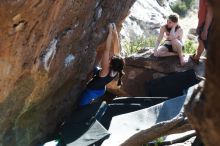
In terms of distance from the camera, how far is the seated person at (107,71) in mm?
8172

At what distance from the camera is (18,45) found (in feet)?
21.1

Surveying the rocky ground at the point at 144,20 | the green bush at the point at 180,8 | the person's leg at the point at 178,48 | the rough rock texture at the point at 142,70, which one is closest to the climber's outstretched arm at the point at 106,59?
the person's leg at the point at 178,48

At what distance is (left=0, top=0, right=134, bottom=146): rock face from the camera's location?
6281 millimetres

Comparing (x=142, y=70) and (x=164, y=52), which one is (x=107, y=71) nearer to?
(x=164, y=52)

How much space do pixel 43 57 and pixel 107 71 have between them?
4.47 ft

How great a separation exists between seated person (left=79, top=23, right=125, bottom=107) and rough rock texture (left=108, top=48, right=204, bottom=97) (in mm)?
1605

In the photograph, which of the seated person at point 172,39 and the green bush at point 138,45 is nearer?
the seated person at point 172,39

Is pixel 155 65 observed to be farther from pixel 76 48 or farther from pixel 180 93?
pixel 76 48

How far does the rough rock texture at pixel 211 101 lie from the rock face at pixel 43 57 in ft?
11.3

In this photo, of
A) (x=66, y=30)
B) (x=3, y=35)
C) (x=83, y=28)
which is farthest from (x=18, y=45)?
(x=83, y=28)

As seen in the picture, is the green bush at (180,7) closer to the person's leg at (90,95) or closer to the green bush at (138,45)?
the green bush at (138,45)

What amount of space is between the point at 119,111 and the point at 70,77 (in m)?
0.98

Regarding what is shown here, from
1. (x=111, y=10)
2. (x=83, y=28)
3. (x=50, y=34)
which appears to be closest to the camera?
(x=50, y=34)

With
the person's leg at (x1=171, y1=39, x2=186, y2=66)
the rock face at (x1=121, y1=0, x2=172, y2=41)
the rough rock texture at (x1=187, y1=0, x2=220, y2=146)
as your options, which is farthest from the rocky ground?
the rough rock texture at (x1=187, y1=0, x2=220, y2=146)
